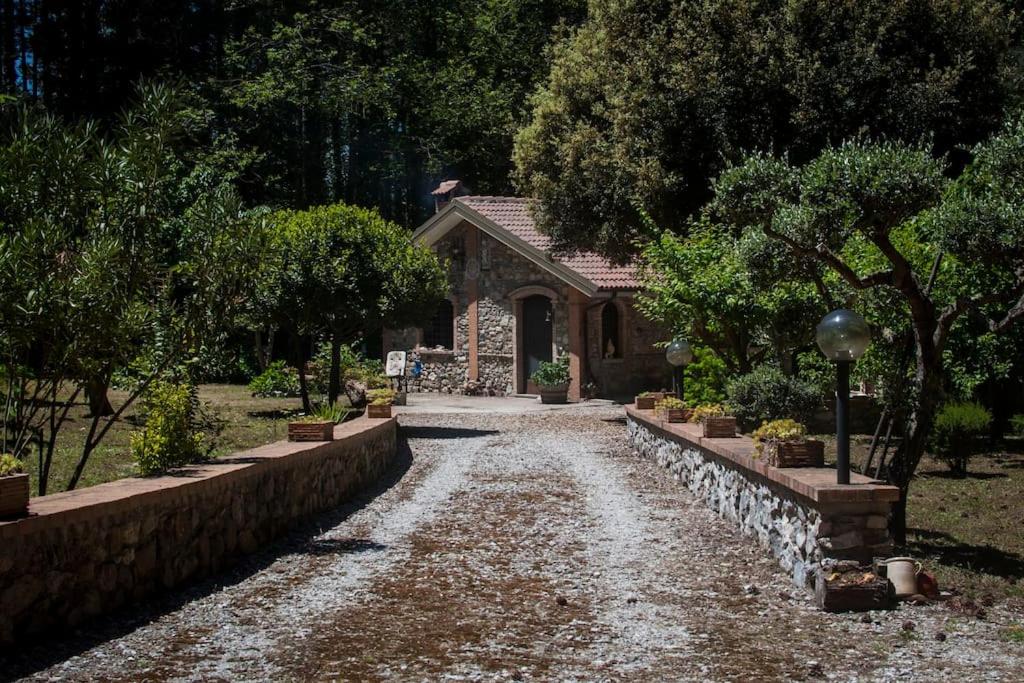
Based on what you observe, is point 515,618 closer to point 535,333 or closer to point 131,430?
point 131,430

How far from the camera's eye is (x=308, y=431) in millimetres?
11133

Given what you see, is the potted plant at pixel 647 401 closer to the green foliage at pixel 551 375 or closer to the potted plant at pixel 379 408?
the potted plant at pixel 379 408

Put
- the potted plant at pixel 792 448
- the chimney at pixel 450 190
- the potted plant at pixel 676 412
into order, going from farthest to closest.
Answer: the chimney at pixel 450 190 < the potted plant at pixel 676 412 < the potted plant at pixel 792 448

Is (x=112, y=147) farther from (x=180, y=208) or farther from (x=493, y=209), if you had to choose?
(x=493, y=209)

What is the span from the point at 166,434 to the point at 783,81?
40.3ft

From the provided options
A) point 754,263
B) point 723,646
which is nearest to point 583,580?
point 723,646

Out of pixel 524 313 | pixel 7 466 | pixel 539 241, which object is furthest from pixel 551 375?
pixel 7 466

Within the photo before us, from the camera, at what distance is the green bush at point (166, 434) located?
829 cm

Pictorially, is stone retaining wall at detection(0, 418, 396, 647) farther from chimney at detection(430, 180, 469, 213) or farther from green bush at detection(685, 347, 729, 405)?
chimney at detection(430, 180, 469, 213)

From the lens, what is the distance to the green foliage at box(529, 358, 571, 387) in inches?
1017

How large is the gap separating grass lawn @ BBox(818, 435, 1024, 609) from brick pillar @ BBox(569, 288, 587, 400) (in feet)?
35.2

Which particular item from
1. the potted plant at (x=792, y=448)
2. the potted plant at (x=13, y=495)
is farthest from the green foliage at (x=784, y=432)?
the potted plant at (x=13, y=495)

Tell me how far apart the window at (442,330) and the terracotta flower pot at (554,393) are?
4.31 meters

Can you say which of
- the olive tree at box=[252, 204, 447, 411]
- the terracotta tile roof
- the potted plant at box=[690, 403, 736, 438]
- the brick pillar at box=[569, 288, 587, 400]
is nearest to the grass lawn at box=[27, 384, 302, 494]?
the olive tree at box=[252, 204, 447, 411]
